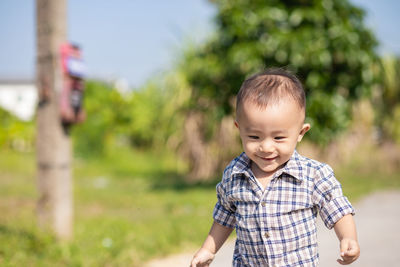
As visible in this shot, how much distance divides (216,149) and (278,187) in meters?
9.27

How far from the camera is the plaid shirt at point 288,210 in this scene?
2184 mm

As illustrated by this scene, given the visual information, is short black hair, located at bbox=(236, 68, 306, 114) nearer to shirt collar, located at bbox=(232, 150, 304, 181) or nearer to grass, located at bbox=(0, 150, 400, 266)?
shirt collar, located at bbox=(232, 150, 304, 181)

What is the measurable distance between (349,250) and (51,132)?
3475 mm

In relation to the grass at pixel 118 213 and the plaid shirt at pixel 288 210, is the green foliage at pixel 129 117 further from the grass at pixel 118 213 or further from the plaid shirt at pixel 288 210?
the plaid shirt at pixel 288 210

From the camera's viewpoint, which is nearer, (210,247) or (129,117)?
(210,247)

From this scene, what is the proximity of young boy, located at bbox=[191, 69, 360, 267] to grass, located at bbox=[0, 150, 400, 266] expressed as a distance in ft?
8.00

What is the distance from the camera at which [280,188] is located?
2.21 metres

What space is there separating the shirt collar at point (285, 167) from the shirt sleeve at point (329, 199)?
0.33 ft

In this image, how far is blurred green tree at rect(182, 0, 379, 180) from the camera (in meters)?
8.70

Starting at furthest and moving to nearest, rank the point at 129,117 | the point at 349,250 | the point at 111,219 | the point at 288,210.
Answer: the point at 129,117 → the point at 111,219 → the point at 288,210 → the point at 349,250

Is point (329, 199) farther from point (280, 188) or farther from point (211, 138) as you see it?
point (211, 138)

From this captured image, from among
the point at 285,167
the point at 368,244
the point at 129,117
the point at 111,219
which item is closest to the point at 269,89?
the point at 285,167

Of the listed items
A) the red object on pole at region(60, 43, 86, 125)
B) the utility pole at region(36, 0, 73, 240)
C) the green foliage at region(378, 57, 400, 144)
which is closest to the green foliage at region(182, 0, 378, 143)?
the red object on pole at region(60, 43, 86, 125)

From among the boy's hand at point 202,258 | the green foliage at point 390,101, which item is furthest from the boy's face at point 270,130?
the green foliage at point 390,101
